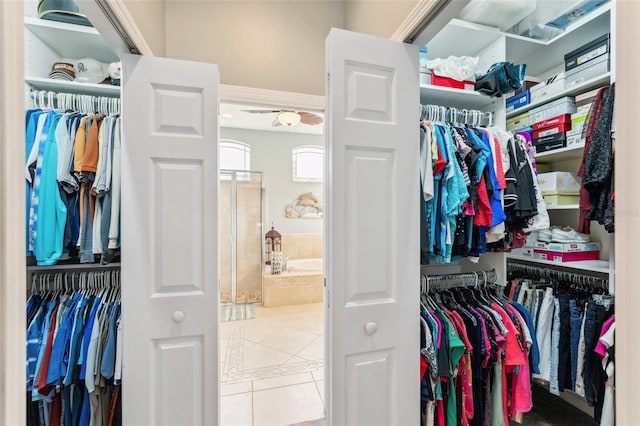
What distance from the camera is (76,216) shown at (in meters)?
1.45

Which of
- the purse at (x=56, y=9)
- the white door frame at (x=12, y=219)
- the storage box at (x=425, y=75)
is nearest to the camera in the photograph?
the white door frame at (x=12, y=219)

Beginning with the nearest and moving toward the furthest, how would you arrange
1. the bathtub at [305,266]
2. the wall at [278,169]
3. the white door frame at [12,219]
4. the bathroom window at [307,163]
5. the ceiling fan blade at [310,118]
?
1. the white door frame at [12,219]
2. the ceiling fan blade at [310,118]
3. the bathtub at [305,266]
4. the wall at [278,169]
5. the bathroom window at [307,163]

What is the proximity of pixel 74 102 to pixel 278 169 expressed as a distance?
367cm

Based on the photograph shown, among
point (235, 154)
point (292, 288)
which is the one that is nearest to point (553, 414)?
point (292, 288)

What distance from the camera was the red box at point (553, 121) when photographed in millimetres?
1862

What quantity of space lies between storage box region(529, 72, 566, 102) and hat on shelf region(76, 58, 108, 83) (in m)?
2.84

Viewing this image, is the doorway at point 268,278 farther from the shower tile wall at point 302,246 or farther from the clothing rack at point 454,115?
the clothing rack at point 454,115

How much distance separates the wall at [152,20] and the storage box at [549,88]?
2435mm

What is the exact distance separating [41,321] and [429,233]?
1.97m

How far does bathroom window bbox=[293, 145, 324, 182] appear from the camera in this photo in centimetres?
537

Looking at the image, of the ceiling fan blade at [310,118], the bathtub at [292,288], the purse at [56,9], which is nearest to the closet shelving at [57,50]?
the purse at [56,9]

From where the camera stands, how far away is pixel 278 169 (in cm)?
526

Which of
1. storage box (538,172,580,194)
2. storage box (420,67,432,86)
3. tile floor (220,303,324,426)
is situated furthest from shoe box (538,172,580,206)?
tile floor (220,303,324,426)

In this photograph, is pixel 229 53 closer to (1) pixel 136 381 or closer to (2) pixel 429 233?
(2) pixel 429 233
